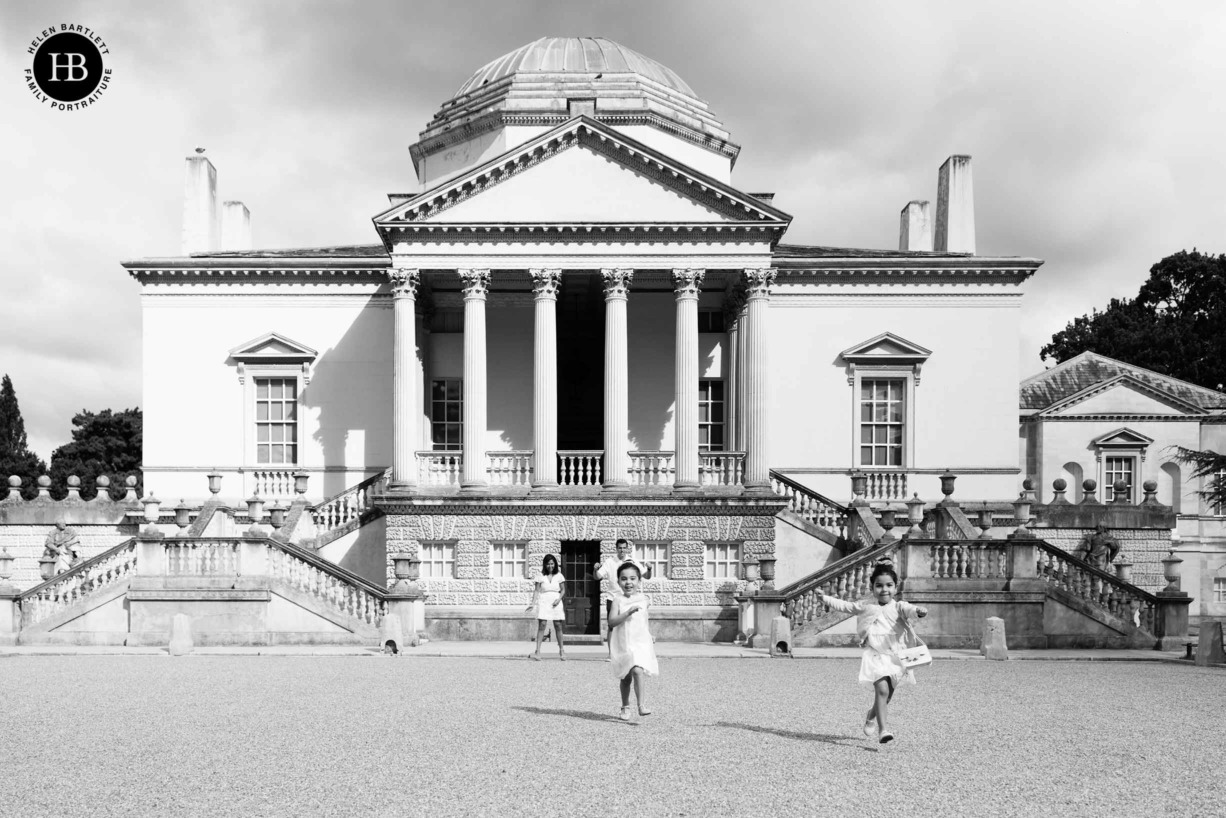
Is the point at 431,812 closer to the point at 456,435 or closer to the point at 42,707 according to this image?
the point at 42,707

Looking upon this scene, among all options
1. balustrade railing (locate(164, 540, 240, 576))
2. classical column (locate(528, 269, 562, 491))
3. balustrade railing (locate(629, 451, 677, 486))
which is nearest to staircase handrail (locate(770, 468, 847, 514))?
balustrade railing (locate(629, 451, 677, 486))

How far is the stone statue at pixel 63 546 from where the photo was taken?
29297mm

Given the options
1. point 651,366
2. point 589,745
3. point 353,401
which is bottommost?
point 589,745

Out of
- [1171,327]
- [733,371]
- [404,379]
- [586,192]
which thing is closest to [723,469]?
[733,371]

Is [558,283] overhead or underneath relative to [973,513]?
overhead

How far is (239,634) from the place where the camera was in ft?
79.3

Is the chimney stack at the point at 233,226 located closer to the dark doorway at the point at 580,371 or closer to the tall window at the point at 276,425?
the tall window at the point at 276,425

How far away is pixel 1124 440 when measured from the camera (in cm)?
4709

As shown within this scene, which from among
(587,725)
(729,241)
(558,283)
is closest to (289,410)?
(558,283)

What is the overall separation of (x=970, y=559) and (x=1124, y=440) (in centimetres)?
2623

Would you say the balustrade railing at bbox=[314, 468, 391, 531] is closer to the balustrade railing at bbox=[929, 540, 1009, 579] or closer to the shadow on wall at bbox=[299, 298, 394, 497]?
the shadow on wall at bbox=[299, 298, 394, 497]

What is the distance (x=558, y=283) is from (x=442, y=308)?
5148 millimetres

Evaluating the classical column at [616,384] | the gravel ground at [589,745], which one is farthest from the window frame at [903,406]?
the gravel ground at [589,745]

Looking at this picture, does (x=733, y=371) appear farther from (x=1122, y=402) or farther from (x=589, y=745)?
(x=1122, y=402)
